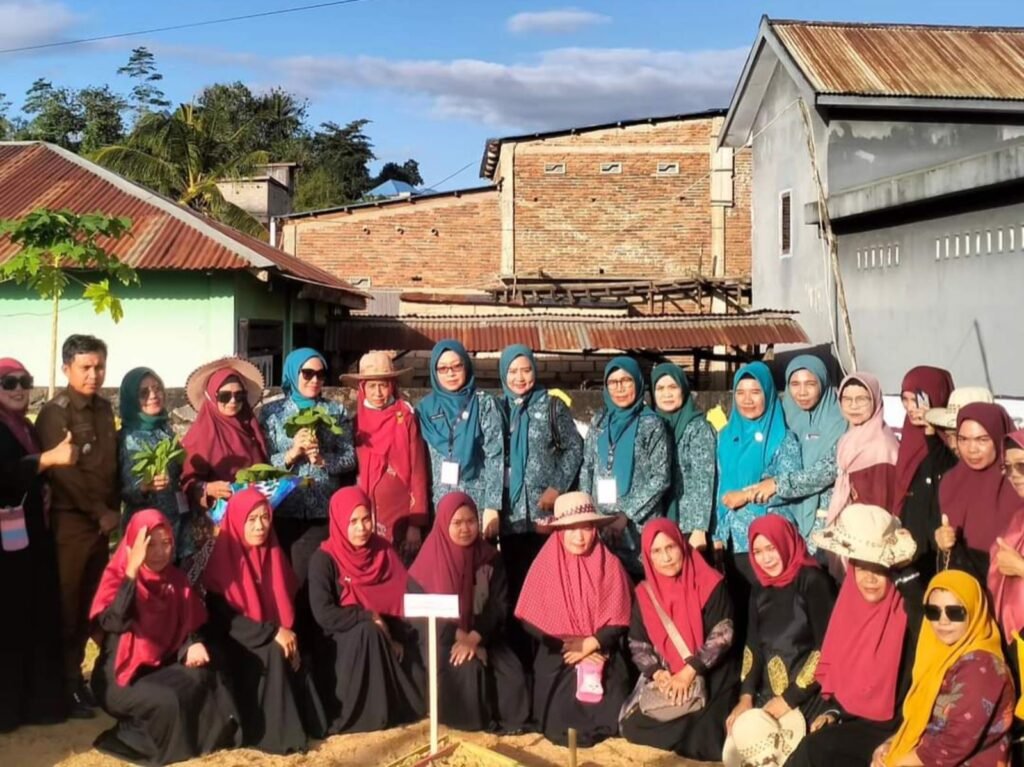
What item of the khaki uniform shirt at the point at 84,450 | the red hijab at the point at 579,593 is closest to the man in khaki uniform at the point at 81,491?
the khaki uniform shirt at the point at 84,450

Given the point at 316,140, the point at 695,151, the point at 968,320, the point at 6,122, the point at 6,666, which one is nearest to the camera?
the point at 6,666

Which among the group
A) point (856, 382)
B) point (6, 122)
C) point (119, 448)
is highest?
point (6, 122)

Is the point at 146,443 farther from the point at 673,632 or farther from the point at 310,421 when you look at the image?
the point at 673,632

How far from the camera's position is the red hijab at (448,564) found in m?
4.48

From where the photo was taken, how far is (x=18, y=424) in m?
4.32

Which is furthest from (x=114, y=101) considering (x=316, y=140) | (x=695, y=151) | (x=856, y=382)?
(x=856, y=382)

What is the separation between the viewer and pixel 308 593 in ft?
14.9

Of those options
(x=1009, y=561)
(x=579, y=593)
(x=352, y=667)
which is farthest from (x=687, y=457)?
(x=352, y=667)

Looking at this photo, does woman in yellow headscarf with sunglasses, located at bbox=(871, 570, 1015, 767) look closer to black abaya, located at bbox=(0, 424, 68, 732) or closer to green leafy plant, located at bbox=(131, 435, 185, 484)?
green leafy plant, located at bbox=(131, 435, 185, 484)

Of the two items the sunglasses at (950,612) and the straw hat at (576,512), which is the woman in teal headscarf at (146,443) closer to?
the straw hat at (576,512)

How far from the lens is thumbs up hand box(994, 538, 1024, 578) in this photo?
3.38m

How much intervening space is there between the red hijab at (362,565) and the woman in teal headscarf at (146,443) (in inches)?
27.5

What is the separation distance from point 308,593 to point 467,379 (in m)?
1.30

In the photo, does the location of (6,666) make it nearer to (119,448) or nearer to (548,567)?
(119,448)
